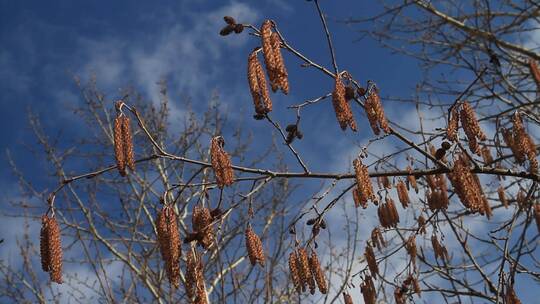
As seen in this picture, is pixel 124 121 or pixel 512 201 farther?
pixel 512 201

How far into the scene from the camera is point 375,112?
5.77 feet

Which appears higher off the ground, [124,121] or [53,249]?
[124,121]

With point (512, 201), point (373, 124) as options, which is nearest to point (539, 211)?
point (373, 124)

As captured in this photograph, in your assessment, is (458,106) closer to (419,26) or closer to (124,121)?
(124,121)

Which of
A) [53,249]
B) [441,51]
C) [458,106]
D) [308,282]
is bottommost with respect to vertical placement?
[308,282]

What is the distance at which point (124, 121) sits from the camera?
70.3 inches

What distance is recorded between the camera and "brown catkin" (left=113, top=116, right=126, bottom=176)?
5.50 feet

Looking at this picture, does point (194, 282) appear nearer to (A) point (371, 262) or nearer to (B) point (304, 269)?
(B) point (304, 269)

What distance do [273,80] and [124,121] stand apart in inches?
21.3

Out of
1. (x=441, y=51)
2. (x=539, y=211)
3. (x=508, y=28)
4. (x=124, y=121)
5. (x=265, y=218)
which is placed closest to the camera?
(x=124, y=121)

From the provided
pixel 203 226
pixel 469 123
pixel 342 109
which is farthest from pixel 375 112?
pixel 203 226

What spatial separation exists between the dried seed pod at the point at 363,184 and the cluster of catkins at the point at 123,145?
71 cm

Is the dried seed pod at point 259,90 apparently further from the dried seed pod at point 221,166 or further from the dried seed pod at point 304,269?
the dried seed pod at point 304,269

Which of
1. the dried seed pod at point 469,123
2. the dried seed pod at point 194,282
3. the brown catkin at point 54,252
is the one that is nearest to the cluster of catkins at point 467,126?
the dried seed pod at point 469,123
